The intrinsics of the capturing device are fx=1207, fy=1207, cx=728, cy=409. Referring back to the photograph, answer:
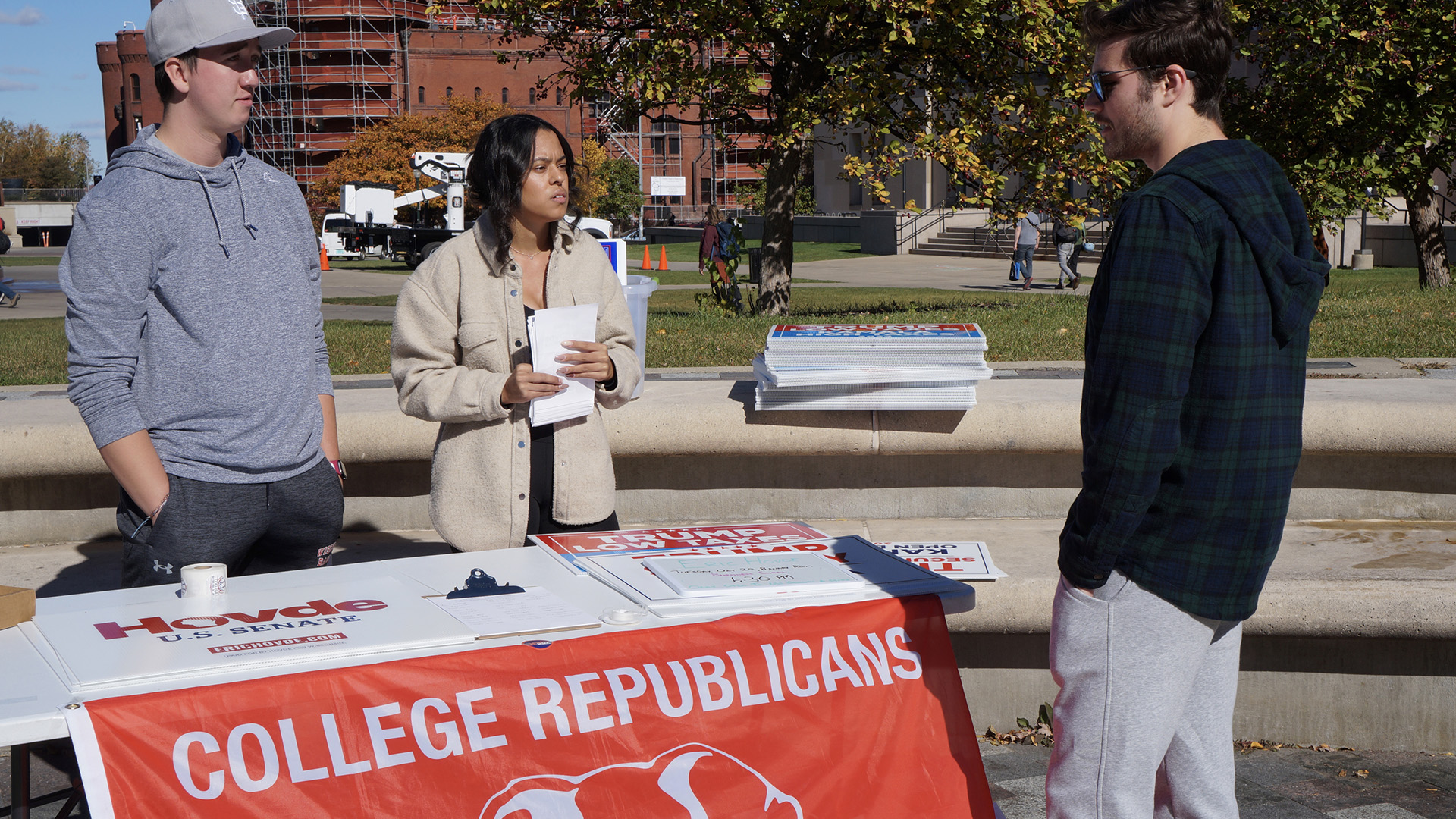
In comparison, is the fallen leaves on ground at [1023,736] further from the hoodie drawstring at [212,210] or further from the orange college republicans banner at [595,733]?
the hoodie drawstring at [212,210]

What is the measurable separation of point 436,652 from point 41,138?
117m

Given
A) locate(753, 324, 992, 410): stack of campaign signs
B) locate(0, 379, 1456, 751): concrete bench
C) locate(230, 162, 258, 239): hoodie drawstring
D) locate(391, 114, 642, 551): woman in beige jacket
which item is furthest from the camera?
locate(753, 324, 992, 410): stack of campaign signs

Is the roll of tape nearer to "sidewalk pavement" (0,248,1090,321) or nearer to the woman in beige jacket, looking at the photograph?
Answer: the woman in beige jacket

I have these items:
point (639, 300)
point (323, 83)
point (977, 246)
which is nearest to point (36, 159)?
point (323, 83)

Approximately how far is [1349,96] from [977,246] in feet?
76.1

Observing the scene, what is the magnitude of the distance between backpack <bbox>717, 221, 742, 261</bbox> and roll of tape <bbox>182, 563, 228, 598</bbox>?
10.3m

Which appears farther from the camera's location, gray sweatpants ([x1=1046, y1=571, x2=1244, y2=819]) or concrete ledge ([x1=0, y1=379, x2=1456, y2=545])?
concrete ledge ([x1=0, y1=379, x2=1456, y2=545])

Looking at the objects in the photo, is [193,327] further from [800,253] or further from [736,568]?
[800,253]

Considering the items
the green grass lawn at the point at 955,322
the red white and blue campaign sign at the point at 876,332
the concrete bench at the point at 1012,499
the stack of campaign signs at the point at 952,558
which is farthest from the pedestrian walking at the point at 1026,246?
the stack of campaign signs at the point at 952,558

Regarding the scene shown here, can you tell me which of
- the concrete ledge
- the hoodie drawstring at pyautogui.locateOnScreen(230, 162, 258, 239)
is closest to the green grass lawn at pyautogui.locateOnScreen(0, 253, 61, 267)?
the concrete ledge

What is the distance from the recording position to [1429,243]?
591 inches

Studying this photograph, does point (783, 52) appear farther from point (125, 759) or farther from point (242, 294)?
point (125, 759)

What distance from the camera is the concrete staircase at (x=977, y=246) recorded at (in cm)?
3209

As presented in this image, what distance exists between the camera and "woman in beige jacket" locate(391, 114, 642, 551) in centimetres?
324
